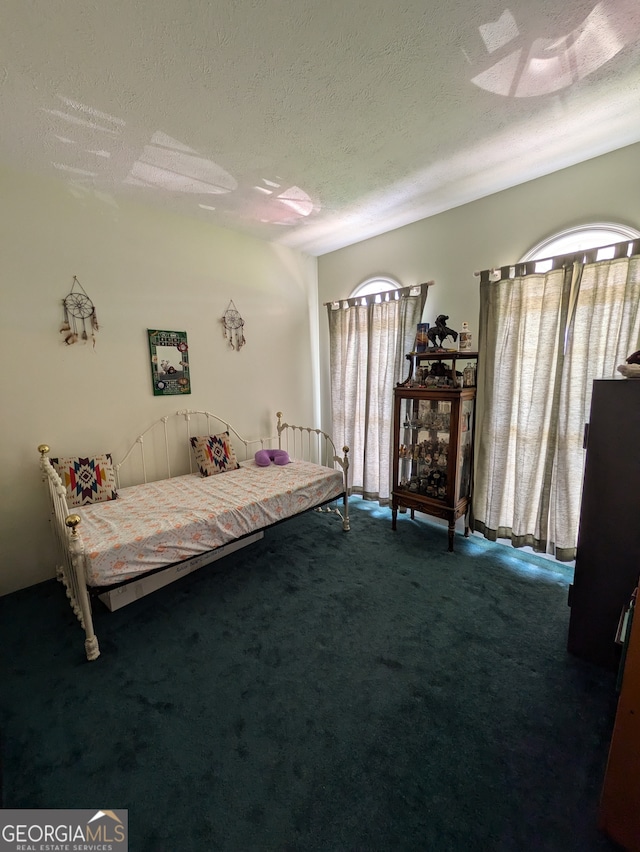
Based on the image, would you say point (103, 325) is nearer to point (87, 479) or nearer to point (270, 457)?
point (87, 479)

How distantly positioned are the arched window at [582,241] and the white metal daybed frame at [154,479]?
2103mm

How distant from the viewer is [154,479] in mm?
3072

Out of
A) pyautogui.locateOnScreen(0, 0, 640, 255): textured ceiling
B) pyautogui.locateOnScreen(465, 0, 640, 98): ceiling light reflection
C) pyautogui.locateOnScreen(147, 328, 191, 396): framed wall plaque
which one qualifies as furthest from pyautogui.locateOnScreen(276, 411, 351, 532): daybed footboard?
pyautogui.locateOnScreen(465, 0, 640, 98): ceiling light reflection

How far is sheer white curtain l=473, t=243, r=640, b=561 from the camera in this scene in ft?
7.27

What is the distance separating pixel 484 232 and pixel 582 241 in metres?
0.68

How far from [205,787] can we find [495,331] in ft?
10.1

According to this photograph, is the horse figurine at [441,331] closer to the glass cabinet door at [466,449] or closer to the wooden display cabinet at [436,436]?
the wooden display cabinet at [436,436]

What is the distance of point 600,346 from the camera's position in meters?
2.25

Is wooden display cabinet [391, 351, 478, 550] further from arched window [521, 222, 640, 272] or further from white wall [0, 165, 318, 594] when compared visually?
white wall [0, 165, 318, 594]

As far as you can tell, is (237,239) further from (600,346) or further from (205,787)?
(205,787)

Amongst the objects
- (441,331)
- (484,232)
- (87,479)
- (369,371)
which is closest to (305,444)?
(369,371)

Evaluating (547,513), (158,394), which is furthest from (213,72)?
(547,513)

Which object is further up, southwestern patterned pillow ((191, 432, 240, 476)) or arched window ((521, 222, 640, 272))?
arched window ((521, 222, 640, 272))

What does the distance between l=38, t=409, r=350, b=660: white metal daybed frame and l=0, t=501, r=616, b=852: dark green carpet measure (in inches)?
5.7
